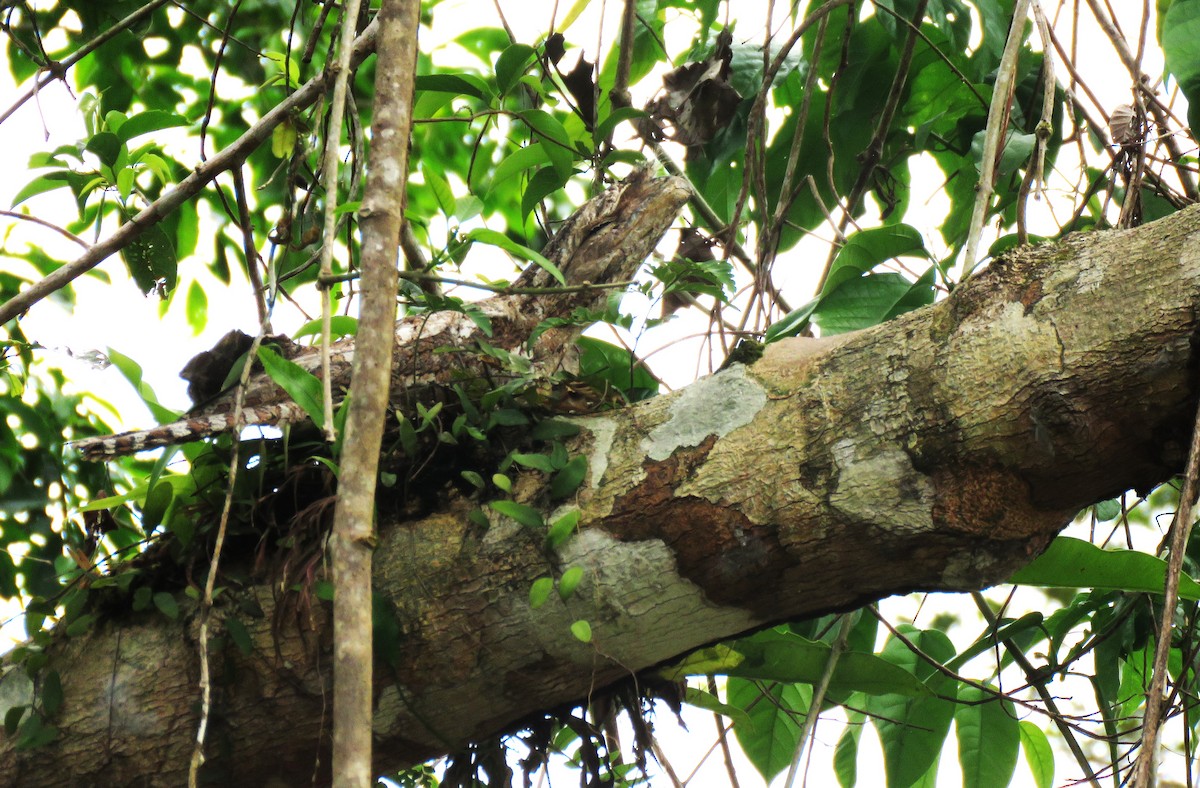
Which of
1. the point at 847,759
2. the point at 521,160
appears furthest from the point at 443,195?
the point at 847,759

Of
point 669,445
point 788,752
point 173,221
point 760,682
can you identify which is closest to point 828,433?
point 669,445

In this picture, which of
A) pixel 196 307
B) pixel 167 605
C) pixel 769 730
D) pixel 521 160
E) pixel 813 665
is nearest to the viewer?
pixel 167 605

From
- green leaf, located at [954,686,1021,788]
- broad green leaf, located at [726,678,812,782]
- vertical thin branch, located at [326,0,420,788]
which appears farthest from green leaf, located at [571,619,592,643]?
green leaf, located at [954,686,1021,788]

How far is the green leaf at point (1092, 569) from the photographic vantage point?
142 centimetres

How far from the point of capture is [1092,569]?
56.8 inches

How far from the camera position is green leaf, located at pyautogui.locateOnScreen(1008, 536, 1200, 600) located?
142 cm

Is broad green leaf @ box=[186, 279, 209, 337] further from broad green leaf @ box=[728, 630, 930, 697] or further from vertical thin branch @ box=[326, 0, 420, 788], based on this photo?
broad green leaf @ box=[728, 630, 930, 697]

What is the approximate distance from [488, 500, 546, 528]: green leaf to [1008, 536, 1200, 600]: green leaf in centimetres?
67

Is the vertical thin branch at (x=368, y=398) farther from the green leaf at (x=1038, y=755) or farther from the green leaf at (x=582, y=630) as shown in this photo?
the green leaf at (x=1038, y=755)

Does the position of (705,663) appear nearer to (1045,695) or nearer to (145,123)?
(1045,695)

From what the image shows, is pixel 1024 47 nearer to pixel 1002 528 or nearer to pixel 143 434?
pixel 1002 528

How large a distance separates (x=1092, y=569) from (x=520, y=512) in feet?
2.67

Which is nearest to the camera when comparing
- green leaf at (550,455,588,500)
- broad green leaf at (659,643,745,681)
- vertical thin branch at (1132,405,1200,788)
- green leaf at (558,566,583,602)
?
vertical thin branch at (1132,405,1200,788)

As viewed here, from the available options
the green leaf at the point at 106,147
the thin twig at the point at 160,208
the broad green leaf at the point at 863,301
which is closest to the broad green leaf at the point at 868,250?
the broad green leaf at the point at 863,301
